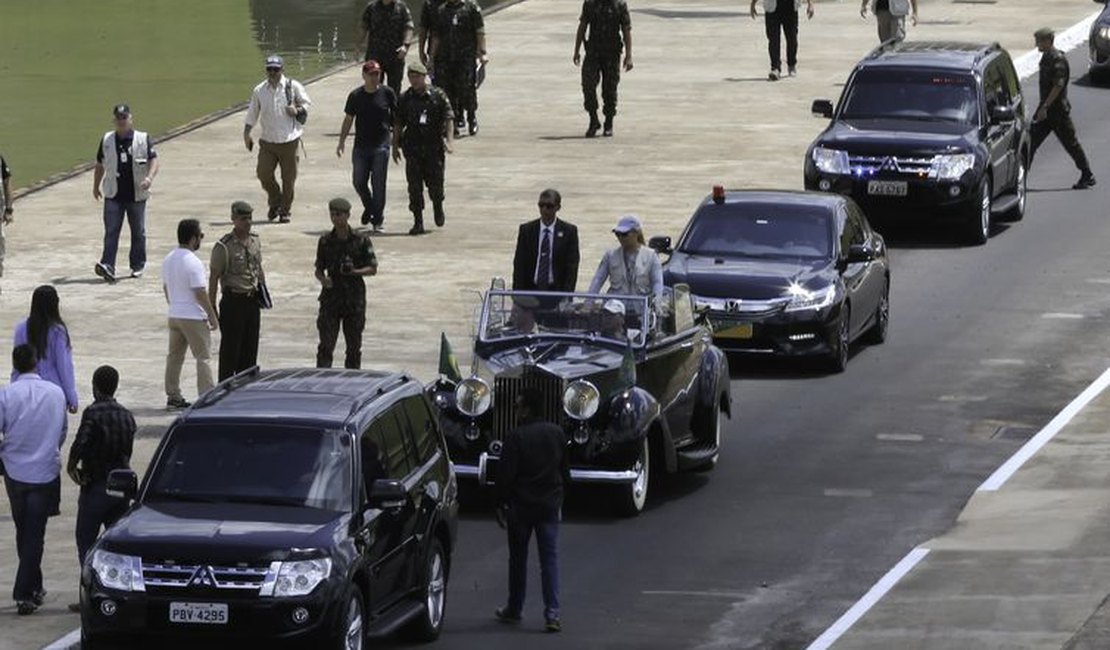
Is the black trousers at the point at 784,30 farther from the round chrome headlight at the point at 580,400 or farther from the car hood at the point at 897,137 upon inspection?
the round chrome headlight at the point at 580,400

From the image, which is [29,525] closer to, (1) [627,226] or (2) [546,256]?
(1) [627,226]

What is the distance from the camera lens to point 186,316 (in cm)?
2266

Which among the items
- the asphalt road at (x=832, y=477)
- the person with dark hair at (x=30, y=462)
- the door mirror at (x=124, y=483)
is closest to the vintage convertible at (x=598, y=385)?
the asphalt road at (x=832, y=477)

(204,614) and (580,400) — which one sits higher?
(204,614)

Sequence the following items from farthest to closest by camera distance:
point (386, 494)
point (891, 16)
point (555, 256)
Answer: point (891, 16), point (555, 256), point (386, 494)

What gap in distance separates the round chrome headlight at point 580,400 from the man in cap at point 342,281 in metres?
3.78

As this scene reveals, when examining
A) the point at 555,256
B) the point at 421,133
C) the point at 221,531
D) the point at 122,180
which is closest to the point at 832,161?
the point at 421,133

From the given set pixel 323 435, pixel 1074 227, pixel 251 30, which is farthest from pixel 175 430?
pixel 251 30

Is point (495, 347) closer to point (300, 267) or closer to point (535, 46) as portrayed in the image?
point (300, 267)

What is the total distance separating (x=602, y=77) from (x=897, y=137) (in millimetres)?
6986

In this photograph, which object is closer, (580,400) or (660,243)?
(580,400)

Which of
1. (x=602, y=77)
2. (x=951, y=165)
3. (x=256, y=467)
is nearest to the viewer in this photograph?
(x=256, y=467)

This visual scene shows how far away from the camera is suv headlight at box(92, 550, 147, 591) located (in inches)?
577

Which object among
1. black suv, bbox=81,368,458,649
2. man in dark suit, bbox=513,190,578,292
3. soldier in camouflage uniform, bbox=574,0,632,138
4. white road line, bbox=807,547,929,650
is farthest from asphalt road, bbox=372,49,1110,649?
soldier in camouflage uniform, bbox=574,0,632,138
